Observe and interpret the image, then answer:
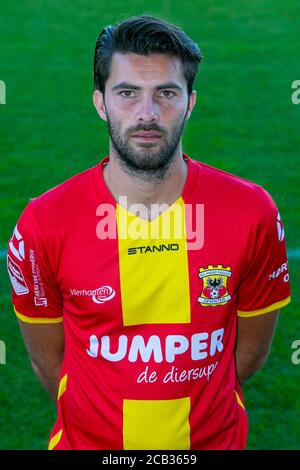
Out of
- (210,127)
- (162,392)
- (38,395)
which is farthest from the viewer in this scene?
(210,127)

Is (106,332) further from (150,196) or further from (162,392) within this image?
(150,196)

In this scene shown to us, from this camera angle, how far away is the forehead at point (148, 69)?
3010 millimetres

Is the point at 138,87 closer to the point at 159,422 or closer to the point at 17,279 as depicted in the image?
the point at 17,279

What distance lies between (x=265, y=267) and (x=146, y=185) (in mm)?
546

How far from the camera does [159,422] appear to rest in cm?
311

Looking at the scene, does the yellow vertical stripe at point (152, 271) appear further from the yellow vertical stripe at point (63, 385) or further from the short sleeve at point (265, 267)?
the yellow vertical stripe at point (63, 385)

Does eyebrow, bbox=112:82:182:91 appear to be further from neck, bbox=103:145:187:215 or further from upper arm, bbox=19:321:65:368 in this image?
upper arm, bbox=19:321:65:368

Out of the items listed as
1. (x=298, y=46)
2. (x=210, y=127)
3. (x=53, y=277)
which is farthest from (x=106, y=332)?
(x=298, y=46)

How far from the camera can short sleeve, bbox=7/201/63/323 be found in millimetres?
3098

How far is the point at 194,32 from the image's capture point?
10.9 m

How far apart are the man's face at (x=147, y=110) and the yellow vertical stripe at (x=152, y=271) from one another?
0.74ft

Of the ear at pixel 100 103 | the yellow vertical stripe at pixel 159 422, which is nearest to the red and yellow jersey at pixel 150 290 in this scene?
the yellow vertical stripe at pixel 159 422

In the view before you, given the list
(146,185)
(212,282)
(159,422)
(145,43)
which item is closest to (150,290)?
(212,282)

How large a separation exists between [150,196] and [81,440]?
0.95 meters
